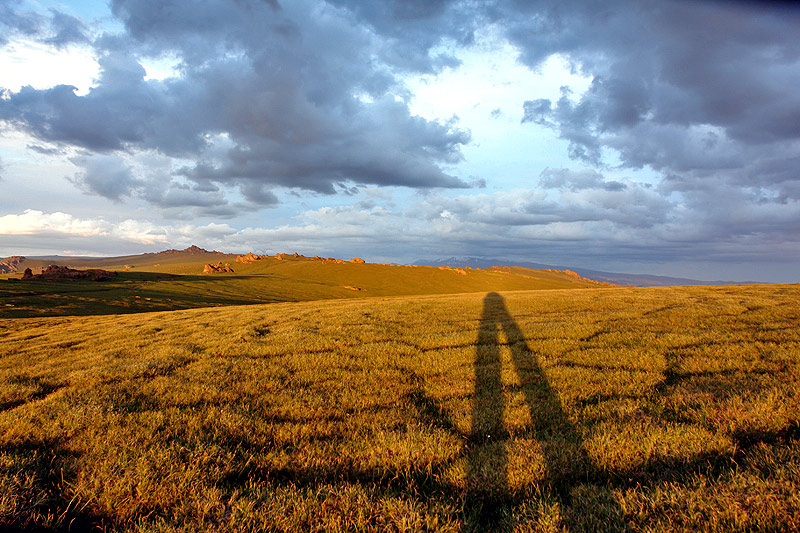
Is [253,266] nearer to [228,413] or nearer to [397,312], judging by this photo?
[397,312]

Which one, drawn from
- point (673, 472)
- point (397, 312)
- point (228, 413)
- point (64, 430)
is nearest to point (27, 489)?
point (64, 430)

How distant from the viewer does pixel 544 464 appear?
4523 millimetres

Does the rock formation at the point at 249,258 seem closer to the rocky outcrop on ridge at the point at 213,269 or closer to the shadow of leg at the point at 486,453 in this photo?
the rocky outcrop on ridge at the point at 213,269

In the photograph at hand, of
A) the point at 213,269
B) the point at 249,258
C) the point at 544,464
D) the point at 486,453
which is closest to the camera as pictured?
the point at 544,464

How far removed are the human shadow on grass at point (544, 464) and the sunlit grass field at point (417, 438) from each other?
0.08ft

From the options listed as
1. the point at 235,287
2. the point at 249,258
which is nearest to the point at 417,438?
the point at 235,287

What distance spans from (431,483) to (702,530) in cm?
277

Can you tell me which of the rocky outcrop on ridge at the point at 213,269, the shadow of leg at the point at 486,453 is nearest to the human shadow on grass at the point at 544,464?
the shadow of leg at the point at 486,453

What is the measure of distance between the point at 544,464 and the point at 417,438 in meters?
1.80

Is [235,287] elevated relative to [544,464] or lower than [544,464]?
lower

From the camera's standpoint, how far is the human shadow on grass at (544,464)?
12.1 feet

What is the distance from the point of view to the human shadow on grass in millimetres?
3692

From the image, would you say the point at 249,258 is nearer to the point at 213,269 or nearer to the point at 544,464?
the point at 213,269

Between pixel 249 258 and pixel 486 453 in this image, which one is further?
pixel 249 258
